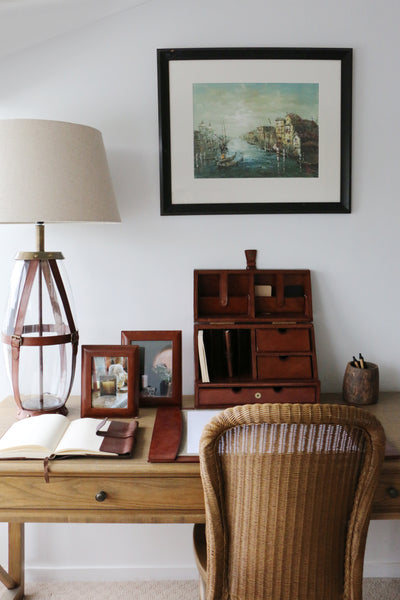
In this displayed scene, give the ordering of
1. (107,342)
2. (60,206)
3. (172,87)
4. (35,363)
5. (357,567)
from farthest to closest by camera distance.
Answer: (107,342)
(172,87)
(35,363)
(60,206)
(357,567)

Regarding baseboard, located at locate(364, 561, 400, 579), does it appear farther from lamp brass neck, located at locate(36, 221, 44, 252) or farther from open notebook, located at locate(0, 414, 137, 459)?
lamp brass neck, located at locate(36, 221, 44, 252)

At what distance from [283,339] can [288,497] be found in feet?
2.37

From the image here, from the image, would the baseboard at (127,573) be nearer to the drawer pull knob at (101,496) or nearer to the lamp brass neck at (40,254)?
the drawer pull knob at (101,496)

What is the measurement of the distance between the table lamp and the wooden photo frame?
0.08 metres

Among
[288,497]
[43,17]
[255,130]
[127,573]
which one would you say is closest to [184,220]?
[255,130]

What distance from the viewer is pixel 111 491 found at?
1.37 metres

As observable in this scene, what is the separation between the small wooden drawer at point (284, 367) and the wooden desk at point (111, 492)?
447 mm

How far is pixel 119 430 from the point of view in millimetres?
1510

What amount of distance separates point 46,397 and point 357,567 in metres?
1.05

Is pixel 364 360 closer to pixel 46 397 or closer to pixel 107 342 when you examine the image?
pixel 107 342

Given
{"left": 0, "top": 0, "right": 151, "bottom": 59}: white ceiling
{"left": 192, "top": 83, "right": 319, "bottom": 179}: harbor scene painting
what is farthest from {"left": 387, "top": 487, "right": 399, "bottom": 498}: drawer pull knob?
{"left": 0, "top": 0, "right": 151, "bottom": 59}: white ceiling

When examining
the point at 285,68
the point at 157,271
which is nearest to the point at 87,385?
the point at 157,271

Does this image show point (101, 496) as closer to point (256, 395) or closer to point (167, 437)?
point (167, 437)

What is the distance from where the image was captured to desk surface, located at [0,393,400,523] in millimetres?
1358
